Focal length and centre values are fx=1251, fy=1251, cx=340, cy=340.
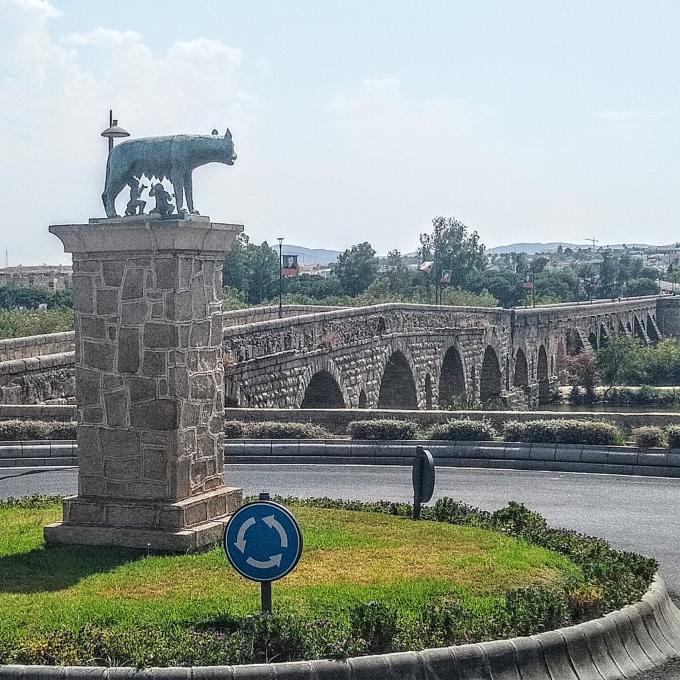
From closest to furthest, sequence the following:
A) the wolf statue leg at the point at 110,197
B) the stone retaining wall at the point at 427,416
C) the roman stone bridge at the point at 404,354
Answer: the wolf statue leg at the point at 110,197 < the stone retaining wall at the point at 427,416 < the roman stone bridge at the point at 404,354

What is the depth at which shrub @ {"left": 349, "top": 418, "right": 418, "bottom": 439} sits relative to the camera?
821 inches

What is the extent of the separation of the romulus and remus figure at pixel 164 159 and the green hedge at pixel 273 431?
10.1m

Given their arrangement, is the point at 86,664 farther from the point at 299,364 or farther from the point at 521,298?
the point at 521,298

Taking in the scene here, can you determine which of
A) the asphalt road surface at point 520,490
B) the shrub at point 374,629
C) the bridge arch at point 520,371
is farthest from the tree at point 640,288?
the shrub at point 374,629

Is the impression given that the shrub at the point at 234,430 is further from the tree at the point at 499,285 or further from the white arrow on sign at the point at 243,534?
the tree at the point at 499,285

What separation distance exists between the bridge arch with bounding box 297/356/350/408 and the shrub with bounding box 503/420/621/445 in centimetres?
1581

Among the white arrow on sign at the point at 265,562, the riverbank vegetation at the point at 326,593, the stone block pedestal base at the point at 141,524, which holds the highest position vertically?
the white arrow on sign at the point at 265,562

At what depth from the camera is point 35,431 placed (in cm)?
2103

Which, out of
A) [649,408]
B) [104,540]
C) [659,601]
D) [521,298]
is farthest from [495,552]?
[521,298]

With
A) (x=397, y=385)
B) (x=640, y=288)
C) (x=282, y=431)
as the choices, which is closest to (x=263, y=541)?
(x=282, y=431)

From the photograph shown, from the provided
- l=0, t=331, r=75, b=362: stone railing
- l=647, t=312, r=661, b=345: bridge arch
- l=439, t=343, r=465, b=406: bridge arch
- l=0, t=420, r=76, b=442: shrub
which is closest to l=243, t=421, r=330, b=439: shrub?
l=0, t=420, r=76, b=442: shrub

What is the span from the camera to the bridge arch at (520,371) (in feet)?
214

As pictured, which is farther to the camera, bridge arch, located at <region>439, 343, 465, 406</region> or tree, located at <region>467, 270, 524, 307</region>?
tree, located at <region>467, 270, 524, 307</region>

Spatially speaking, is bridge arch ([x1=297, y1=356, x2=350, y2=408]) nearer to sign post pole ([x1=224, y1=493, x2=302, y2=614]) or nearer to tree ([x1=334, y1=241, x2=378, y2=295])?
sign post pole ([x1=224, y1=493, x2=302, y2=614])
